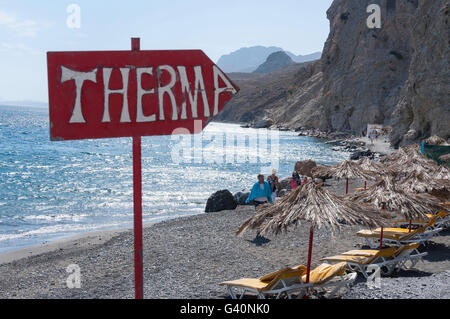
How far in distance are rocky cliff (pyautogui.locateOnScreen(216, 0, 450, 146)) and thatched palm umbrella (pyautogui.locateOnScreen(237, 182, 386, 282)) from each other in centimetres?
3130

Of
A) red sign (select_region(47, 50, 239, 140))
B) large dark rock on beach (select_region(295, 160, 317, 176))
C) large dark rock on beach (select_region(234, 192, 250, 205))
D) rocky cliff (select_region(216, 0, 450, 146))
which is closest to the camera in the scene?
red sign (select_region(47, 50, 239, 140))

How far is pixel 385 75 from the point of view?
65000 millimetres

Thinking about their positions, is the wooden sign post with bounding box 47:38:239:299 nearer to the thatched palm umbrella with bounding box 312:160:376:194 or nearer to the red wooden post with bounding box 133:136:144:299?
the red wooden post with bounding box 133:136:144:299

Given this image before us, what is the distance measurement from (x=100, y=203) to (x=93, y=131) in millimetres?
20457

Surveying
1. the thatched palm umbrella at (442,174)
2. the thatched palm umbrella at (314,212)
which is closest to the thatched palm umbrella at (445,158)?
the thatched palm umbrella at (442,174)

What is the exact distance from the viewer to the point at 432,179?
11.3 metres

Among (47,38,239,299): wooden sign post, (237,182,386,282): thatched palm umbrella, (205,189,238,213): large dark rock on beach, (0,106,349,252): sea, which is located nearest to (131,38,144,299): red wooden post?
(47,38,239,299): wooden sign post

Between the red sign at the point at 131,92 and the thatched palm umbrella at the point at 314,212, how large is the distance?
361cm

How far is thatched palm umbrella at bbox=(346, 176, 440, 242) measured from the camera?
861cm

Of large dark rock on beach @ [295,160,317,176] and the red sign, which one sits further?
large dark rock on beach @ [295,160,317,176]

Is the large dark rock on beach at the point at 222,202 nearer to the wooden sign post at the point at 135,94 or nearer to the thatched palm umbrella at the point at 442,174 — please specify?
the thatched palm umbrella at the point at 442,174

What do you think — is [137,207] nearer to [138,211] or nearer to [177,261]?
[138,211]

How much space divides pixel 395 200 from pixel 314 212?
3.07 meters

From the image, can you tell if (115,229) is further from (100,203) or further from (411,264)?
(411,264)
